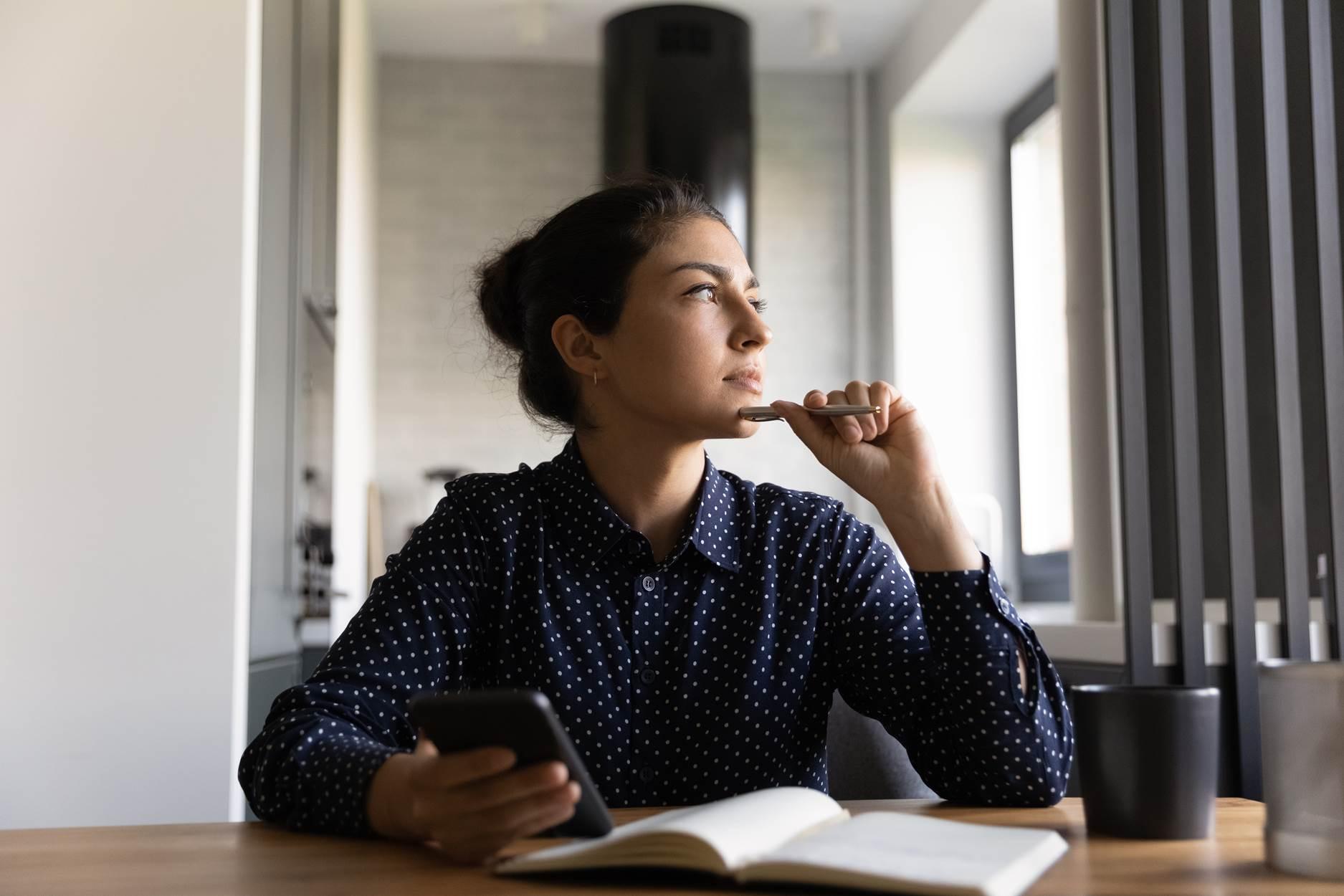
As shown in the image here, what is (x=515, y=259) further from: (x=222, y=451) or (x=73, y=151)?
(x=73, y=151)

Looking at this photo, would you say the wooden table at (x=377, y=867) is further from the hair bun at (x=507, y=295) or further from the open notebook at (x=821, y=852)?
the hair bun at (x=507, y=295)

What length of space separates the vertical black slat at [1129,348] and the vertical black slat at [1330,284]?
0.23 metres

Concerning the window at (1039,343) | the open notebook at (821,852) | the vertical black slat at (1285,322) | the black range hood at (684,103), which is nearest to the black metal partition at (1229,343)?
the vertical black slat at (1285,322)

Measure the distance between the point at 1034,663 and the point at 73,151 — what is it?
5.19 feet

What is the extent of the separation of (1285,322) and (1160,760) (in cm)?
108

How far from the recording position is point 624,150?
4.49m

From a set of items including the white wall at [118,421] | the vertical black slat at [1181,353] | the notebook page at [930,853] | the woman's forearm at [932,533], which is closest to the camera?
the notebook page at [930,853]

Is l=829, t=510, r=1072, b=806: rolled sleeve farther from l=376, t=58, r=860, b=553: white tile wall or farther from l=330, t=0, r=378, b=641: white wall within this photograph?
l=376, t=58, r=860, b=553: white tile wall

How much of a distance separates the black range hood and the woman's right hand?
3742mm

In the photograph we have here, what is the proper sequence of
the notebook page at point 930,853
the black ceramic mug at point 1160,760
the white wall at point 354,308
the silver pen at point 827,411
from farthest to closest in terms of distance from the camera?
1. the white wall at point 354,308
2. the silver pen at point 827,411
3. the black ceramic mug at point 1160,760
4. the notebook page at point 930,853

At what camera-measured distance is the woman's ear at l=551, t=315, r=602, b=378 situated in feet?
5.30

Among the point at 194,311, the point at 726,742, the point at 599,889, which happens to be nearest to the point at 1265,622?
the point at 726,742

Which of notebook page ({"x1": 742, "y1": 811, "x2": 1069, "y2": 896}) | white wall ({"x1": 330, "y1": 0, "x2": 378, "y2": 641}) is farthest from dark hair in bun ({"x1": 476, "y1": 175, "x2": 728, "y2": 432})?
white wall ({"x1": 330, "y1": 0, "x2": 378, "y2": 641})

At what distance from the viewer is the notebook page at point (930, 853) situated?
691 millimetres
